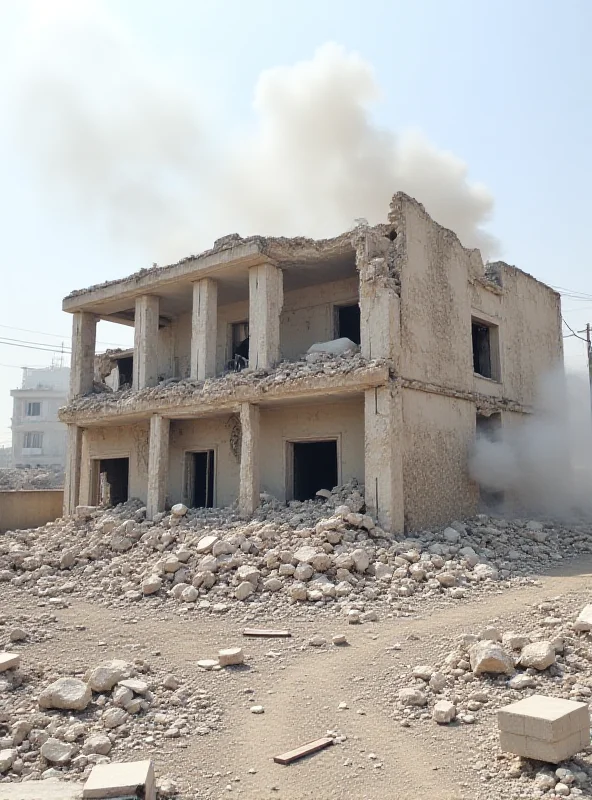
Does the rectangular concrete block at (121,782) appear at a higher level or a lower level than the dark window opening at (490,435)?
lower

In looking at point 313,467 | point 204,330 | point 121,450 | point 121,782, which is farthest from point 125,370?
point 121,782

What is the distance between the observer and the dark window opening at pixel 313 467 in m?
15.2

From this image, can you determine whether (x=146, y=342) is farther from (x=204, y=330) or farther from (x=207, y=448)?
(x=207, y=448)

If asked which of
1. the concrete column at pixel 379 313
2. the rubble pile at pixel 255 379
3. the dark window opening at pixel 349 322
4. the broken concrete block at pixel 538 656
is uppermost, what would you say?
the dark window opening at pixel 349 322

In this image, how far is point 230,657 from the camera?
6.93 metres

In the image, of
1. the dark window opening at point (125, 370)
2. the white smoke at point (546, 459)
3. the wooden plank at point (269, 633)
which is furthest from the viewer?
the dark window opening at point (125, 370)

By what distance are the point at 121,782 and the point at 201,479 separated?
13.4 meters

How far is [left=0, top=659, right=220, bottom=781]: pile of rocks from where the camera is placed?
5000 mm

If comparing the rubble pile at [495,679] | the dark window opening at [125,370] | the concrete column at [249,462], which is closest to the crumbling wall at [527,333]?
the concrete column at [249,462]

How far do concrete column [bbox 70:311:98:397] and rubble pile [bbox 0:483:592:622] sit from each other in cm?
515

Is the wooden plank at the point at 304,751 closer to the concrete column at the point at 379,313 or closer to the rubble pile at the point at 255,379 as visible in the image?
the rubble pile at the point at 255,379

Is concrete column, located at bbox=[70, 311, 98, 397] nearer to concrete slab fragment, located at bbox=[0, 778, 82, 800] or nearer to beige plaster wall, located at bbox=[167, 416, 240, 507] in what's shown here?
beige plaster wall, located at bbox=[167, 416, 240, 507]

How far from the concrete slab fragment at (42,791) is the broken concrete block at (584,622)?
4.83m

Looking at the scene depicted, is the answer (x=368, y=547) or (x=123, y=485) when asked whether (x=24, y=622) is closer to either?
(x=368, y=547)
